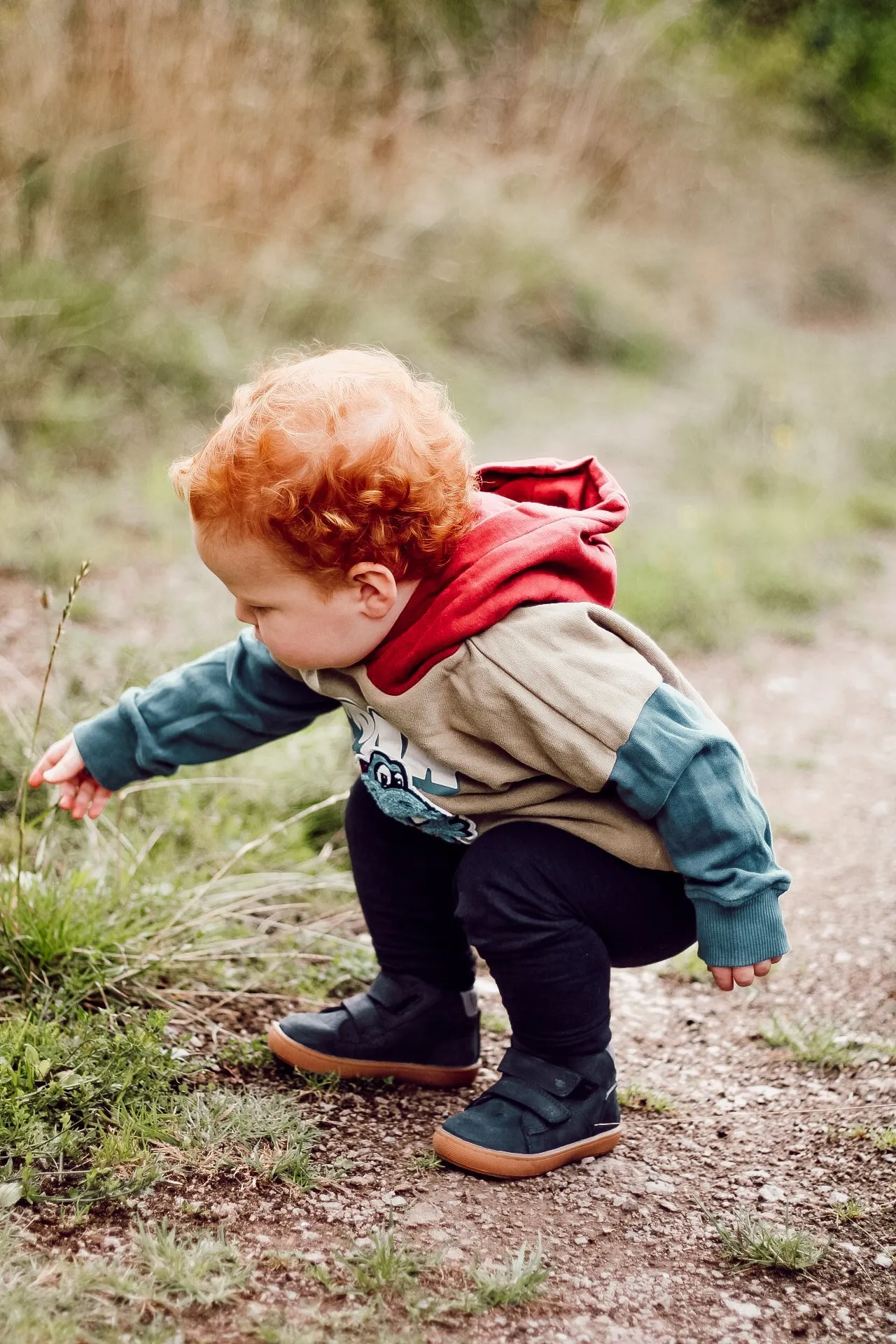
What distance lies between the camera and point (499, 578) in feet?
5.24

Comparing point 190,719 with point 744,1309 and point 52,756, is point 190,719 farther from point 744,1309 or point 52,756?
point 744,1309

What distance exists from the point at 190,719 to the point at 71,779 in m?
0.22

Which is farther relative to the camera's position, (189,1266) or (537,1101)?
(537,1101)

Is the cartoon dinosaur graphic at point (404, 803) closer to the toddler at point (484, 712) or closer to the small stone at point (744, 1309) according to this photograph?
the toddler at point (484, 712)

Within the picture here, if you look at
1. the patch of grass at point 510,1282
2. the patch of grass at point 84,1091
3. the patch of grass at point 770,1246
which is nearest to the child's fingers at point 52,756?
the patch of grass at point 84,1091

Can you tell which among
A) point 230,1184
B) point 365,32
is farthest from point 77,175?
point 230,1184

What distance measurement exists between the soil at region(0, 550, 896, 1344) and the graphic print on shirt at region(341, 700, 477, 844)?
0.46m

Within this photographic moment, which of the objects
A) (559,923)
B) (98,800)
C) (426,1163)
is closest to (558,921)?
(559,923)

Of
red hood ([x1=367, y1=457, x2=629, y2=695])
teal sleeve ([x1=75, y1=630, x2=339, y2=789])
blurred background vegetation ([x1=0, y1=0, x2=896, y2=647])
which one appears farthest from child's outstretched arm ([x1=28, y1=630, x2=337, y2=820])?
blurred background vegetation ([x1=0, y1=0, x2=896, y2=647])

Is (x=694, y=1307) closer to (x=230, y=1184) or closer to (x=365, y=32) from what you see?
(x=230, y=1184)

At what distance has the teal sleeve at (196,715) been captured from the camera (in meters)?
1.88

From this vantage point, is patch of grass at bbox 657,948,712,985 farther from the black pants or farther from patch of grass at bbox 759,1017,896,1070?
the black pants

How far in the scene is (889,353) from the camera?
8383mm

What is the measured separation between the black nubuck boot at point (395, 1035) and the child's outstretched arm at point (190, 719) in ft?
1.46
